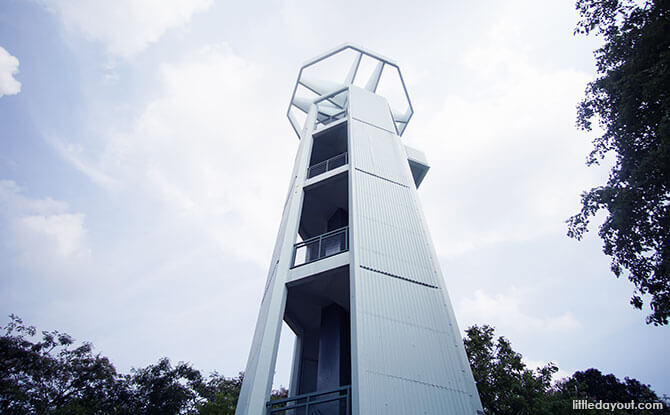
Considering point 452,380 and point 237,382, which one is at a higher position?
point 237,382

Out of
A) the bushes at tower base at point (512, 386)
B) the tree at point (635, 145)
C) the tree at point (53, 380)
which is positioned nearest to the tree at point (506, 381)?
the bushes at tower base at point (512, 386)

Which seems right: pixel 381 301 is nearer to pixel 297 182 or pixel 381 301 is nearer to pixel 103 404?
pixel 297 182

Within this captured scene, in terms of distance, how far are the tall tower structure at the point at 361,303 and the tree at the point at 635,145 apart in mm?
4445

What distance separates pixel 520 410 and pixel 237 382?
1866 cm

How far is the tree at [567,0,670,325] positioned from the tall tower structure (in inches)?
175

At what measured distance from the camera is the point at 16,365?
1944cm

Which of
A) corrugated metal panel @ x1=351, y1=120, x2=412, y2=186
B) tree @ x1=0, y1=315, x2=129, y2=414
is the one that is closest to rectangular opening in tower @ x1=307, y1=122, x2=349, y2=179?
corrugated metal panel @ x1=351, y1=120, x2=412, y2=186

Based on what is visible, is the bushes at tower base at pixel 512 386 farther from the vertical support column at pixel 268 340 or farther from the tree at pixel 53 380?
the tree at pixel 53 380

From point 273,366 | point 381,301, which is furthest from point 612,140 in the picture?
point 273,366

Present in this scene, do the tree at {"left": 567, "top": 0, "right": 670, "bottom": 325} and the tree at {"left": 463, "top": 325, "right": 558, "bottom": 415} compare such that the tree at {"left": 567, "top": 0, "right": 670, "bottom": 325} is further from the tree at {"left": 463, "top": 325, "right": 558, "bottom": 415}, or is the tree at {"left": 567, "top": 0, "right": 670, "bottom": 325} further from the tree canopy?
the tree canopy

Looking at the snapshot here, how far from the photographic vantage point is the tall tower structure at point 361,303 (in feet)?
21.1

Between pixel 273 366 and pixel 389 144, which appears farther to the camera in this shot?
pixel 389 144

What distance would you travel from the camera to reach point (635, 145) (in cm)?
845

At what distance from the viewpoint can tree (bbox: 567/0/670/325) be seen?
7.63 meters
